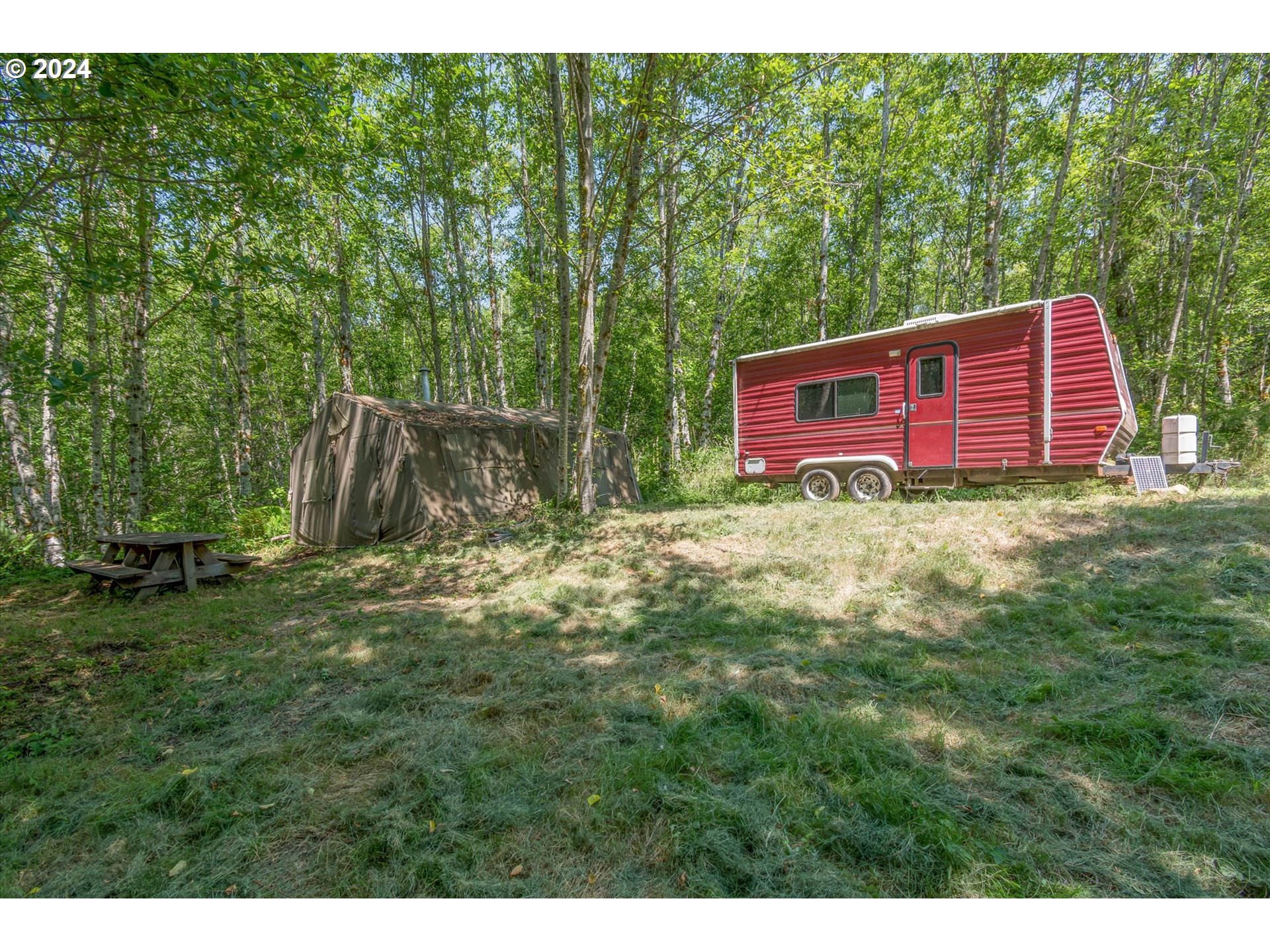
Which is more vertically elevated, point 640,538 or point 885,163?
point 885,163

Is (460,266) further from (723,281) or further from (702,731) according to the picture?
(702,731)

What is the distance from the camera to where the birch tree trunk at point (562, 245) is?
8227mm

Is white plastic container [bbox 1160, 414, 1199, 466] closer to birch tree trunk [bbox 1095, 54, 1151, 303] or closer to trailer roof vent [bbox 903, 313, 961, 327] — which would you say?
trailer roof vent [bbox 903, 313, 961, 327]

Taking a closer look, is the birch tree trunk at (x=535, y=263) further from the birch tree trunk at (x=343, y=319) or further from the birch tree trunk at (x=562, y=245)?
the birch tree trunk at (x=562, y=245)

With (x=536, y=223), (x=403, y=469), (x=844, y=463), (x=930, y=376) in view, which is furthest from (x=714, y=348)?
(x=403, y=469)

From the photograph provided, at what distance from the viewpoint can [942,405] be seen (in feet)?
26.2

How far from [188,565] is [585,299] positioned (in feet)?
A: 23.7

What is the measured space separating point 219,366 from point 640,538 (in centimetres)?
1934

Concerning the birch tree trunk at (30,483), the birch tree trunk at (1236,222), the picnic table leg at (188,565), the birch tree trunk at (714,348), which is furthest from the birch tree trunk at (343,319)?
the birch tree trunk at (1236,222)

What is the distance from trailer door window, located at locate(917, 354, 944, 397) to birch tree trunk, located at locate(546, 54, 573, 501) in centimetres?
603

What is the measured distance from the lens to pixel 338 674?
3.93m

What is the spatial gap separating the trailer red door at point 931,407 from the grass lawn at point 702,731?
236 centimetres

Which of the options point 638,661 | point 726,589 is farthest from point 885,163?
point 638,661

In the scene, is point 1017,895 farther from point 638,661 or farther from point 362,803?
point 362,803
